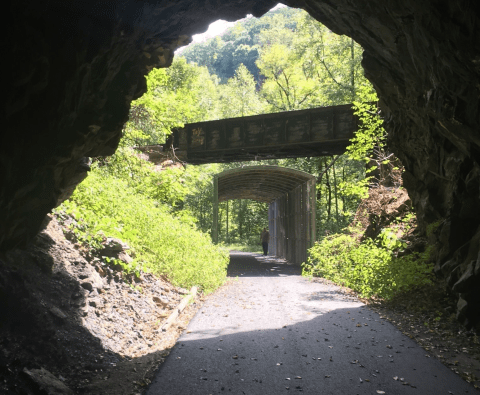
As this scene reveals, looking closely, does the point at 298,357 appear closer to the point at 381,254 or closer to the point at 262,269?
the point at 381,254

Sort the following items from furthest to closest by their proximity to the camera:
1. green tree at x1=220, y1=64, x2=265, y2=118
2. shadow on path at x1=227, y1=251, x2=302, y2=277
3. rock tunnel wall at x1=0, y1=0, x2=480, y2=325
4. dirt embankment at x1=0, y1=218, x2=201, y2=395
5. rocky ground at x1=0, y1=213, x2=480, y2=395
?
1. green tree at x1=220, y1=64, x2=265, y2=118
2. shadow on path at x1=227, y1=251, x2=302, y2=277
3. rocky ground at x1=0, y1=213, x2=480, y2=395
4. dirt embankment at x1=0, y1=218, x2=201, y2=395
5. rock tunnel wall at x1=0, y1=0, x2=480, y2=325

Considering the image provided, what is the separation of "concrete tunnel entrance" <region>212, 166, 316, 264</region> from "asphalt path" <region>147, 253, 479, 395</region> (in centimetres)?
1061

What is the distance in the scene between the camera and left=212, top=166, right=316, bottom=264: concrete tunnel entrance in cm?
2045

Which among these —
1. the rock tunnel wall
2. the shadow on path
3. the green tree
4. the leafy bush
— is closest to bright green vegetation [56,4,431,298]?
the leafy bush

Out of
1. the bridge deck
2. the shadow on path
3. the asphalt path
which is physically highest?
the bridge deck

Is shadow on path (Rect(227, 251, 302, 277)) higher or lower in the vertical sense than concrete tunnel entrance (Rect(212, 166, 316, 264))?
lower

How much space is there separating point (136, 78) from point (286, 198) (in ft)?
67.7

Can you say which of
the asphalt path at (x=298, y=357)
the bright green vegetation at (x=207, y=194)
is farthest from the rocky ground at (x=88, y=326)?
the bright green vegetation at (x=207, y=194)

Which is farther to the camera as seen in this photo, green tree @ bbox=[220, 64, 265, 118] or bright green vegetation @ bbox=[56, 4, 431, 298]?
green tree @ bbox=[220, 64, 265, 118]

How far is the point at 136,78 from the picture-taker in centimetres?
750

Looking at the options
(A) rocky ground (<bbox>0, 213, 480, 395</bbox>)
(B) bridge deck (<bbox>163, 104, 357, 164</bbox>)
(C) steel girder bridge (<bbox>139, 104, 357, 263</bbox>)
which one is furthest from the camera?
(C) steel girder bridge (<bbox>139, 104, 357, 263</bbox>)

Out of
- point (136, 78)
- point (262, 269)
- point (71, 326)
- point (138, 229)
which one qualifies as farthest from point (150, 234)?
point (262, 269)

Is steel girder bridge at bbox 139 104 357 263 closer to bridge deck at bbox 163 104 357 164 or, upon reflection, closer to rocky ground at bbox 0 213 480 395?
bridge deck at bbox 163 104 357 164

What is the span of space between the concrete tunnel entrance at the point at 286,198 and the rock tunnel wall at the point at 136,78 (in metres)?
10.7
